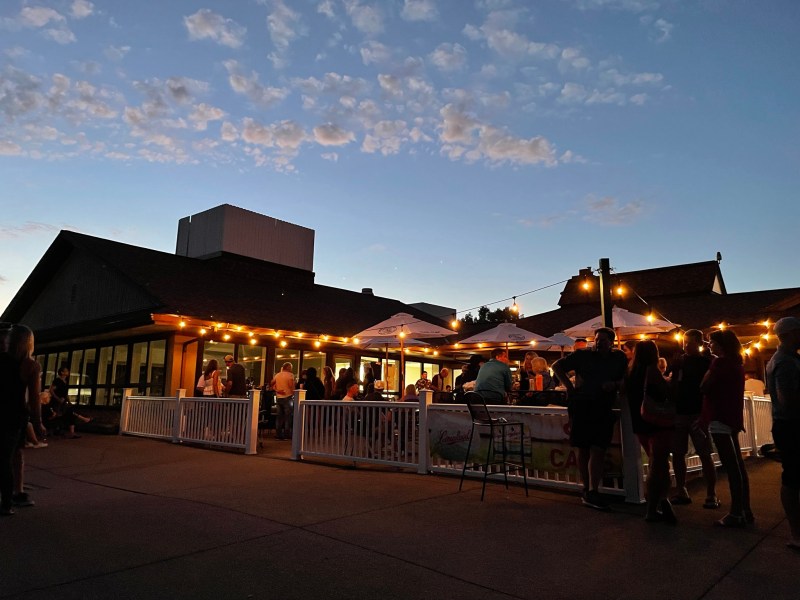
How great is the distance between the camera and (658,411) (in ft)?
14.4

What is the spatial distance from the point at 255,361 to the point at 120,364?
4.06 meters

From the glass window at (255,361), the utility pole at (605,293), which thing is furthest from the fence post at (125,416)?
the utility pole at (605,293)

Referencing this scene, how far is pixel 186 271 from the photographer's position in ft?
53.9

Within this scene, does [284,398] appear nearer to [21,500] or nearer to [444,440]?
[444,440]

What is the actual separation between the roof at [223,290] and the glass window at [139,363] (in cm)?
202

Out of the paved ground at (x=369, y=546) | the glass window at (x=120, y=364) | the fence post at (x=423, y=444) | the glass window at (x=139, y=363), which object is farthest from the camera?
the glass window at (x=120, y=364)

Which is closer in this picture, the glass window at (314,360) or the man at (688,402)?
the man at (688,402)

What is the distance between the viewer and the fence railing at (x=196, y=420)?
30.4 feet

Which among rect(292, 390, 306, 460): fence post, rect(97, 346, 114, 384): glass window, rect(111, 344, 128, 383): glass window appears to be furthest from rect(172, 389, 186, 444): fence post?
rect(97, 346, 114, 384): glass window

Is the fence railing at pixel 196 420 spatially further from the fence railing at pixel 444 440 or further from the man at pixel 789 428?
the man at pixel 789 428

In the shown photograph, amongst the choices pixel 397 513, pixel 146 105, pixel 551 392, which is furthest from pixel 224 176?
pixel 397 513

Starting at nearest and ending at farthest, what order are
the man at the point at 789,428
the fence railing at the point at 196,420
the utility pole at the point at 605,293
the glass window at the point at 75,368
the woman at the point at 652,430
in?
the man at the point at 789,428 < the woman at the point at 652,430 < the fence railing at the point at 196,420 < the utility pole at the point at 605,293 < the glass window at the point at 75,368

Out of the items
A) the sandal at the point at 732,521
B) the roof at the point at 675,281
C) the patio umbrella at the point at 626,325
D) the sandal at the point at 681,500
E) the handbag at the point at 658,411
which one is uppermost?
the roof at the point at 675,281

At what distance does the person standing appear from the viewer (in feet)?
34.6
